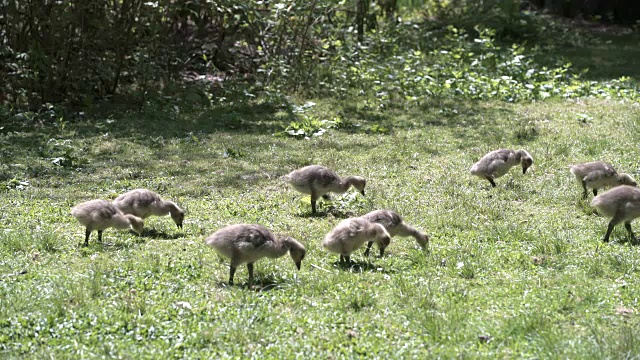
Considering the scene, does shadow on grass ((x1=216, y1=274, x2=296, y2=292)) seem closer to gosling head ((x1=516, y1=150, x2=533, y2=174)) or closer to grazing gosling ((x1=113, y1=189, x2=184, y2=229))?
grazing gosling ((x1=113, y1=189, x2=184, y2=229))

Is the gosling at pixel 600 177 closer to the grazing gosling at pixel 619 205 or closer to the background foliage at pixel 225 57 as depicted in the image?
the grazing gosling at pixel 619 205

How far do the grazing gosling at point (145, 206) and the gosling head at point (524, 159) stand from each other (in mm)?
5325

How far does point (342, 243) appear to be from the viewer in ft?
26.6

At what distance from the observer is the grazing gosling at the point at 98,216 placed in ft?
28.2

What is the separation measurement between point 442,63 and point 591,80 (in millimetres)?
3833

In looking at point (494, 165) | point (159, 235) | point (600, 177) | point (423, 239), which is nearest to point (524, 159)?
point (494, 165)

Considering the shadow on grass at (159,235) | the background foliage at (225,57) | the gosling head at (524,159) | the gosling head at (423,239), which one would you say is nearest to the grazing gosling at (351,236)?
the gosling head at (423,239)

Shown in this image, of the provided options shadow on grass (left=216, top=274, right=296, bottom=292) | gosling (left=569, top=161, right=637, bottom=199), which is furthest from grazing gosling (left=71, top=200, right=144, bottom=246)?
gosling (left=569, top=161, right=637, bottom=199)

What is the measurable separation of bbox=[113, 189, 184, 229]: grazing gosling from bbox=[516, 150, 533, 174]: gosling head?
533cm

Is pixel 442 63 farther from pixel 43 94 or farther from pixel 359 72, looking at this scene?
pixel 43 94

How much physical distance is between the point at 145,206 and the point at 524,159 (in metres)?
5.85

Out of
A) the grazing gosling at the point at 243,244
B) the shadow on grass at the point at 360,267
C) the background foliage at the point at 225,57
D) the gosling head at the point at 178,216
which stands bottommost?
the background foliage at the point at 225,57

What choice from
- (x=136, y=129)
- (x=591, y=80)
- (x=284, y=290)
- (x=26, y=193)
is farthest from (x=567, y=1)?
(x=284, y=290)

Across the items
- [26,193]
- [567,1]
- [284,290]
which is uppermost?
[284,290]
